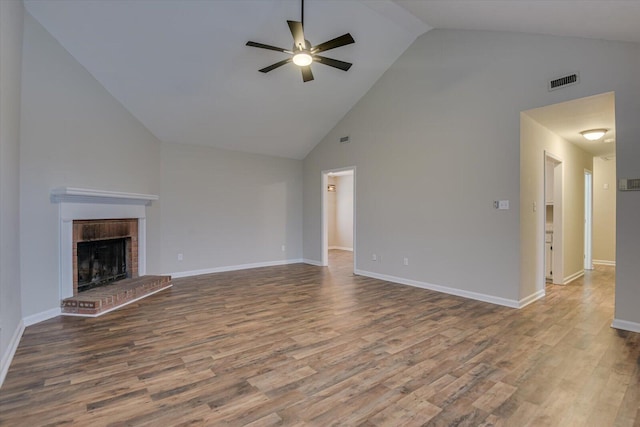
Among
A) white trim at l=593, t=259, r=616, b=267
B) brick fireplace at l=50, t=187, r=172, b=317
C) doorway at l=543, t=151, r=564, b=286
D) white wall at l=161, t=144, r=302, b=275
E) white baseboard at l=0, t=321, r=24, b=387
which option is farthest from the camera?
white trim at l=593, t=259, r=616, b=267

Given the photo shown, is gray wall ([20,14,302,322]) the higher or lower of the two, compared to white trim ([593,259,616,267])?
higher

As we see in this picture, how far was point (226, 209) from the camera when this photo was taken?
6.55 m

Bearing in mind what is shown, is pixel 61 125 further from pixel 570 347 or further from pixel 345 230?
pixel 345 230

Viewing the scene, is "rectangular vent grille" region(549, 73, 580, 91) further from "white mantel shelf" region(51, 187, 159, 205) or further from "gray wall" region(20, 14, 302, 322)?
"white mantel shelf" region(51, 187, 159, 205)

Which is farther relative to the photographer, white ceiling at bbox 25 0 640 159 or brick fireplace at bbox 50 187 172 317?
brick fireplace at bbox 50 187 172 317

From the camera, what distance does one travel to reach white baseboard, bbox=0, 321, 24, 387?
2.34 metres

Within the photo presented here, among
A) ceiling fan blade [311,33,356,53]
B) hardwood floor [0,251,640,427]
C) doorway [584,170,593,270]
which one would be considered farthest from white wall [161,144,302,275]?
doorway [584,170,593,270]

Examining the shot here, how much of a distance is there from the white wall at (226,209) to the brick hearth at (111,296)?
94 centimetres

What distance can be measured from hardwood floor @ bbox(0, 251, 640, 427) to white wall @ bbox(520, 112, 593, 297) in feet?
1.95

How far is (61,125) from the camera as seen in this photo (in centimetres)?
386

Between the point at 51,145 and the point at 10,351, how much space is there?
2351 mm

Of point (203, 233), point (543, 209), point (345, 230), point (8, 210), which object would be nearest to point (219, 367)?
point (8, 210)

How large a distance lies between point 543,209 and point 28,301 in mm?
6728

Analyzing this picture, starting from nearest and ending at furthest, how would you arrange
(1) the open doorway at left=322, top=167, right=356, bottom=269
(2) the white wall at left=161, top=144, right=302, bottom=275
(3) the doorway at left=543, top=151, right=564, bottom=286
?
1. (3) the doorway at left=543, top=151, right=564, bottom=286
2. (2) the white wall at left=161, top=144, right=302, bottom=275
3. (1) the open doorway at left=322, top=167, right=356, bottom=269
